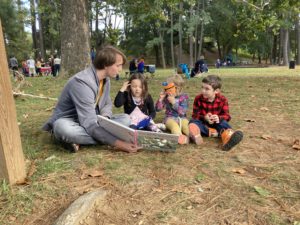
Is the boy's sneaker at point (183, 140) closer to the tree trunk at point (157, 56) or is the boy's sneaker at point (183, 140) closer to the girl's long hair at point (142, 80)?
the girl's long hair at point (142, 80)

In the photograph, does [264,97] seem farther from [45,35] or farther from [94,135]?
[45,35]

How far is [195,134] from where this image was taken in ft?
12.1

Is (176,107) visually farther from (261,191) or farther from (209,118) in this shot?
(261,191)

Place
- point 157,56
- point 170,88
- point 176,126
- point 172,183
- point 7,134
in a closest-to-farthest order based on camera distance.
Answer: point 7,134 → point 172,183 → point 176,126 → point 170,88 → point 157,56

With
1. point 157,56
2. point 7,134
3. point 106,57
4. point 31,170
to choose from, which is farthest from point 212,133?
point 157,56

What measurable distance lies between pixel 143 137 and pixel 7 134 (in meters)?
1.28

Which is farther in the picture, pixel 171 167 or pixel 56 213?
pixel 171 167

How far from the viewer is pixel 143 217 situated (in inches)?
82.9

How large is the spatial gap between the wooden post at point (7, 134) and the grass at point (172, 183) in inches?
3.8

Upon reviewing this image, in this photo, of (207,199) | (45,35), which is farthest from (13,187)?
(45,35)

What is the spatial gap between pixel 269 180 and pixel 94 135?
1.66 meters

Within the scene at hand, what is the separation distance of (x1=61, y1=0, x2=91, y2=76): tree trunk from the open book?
8167mm

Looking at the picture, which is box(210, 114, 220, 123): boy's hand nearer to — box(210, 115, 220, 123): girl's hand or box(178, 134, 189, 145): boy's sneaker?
box(210, 115, 220, 123): girl's hand

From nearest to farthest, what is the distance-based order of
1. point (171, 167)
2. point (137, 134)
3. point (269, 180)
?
point (269, 180), point (171, 167), point (137, 134)
